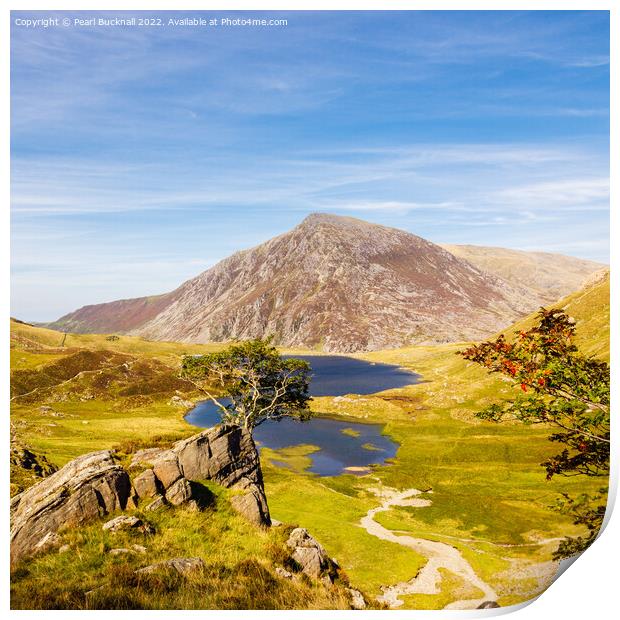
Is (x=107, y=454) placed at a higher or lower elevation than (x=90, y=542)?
higher

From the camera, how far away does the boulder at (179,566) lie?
15117mm

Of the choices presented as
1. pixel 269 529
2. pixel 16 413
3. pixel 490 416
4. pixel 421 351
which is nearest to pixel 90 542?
pixel 269 529

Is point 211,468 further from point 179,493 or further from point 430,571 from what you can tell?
point 430,571

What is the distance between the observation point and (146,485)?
59.8ft

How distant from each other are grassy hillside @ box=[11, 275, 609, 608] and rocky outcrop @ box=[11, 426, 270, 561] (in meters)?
1.21

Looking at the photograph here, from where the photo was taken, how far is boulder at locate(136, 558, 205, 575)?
15117 millimetres

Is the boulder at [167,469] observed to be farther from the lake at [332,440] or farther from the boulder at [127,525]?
the lake at [332,440]

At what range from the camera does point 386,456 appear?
69.1 metres

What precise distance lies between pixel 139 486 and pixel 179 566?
153 inches

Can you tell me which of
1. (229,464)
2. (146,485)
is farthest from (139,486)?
(229,464)

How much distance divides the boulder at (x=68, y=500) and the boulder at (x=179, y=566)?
3086 millimetres

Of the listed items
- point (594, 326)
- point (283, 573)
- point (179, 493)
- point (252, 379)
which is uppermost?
point (594, 326)
